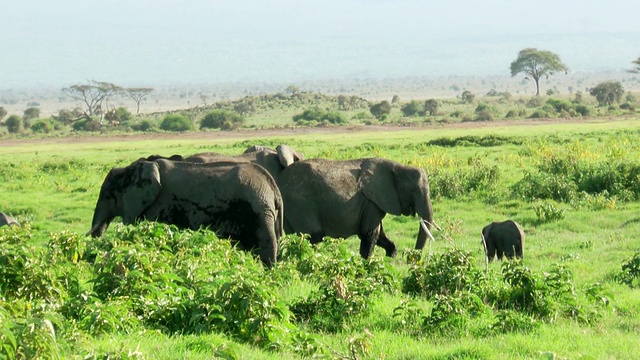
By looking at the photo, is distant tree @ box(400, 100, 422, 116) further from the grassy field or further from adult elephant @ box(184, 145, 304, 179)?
the grassy field

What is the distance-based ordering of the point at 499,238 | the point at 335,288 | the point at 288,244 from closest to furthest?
1. the point at 335,288
2. the point at 288,244
3. the point at 499,238

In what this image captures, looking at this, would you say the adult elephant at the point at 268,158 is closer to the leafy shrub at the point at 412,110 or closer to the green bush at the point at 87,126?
the green bush at the point at 87,126

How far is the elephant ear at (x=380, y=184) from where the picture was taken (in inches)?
608

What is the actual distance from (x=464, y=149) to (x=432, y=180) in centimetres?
1169

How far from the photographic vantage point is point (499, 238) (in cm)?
1531

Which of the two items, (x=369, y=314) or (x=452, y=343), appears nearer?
(x=452, y=343)

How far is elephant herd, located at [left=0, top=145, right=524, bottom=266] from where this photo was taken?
13.4 metres

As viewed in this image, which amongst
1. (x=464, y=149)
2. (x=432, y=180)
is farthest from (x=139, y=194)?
(x=464, y=149)

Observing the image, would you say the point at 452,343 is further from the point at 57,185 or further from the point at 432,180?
the point at 57,185

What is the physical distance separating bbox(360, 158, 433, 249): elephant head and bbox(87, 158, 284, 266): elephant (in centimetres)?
247

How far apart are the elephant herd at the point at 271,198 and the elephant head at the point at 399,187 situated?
0.7 inches

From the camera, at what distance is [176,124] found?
217 feet

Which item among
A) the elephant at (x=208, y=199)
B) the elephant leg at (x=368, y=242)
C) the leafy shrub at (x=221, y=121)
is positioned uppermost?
the elephant at (x=208, y=199)

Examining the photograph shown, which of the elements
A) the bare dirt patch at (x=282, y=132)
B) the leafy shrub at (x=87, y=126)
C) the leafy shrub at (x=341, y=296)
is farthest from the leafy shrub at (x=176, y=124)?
the leafy shrub at (x=341, y=296)
